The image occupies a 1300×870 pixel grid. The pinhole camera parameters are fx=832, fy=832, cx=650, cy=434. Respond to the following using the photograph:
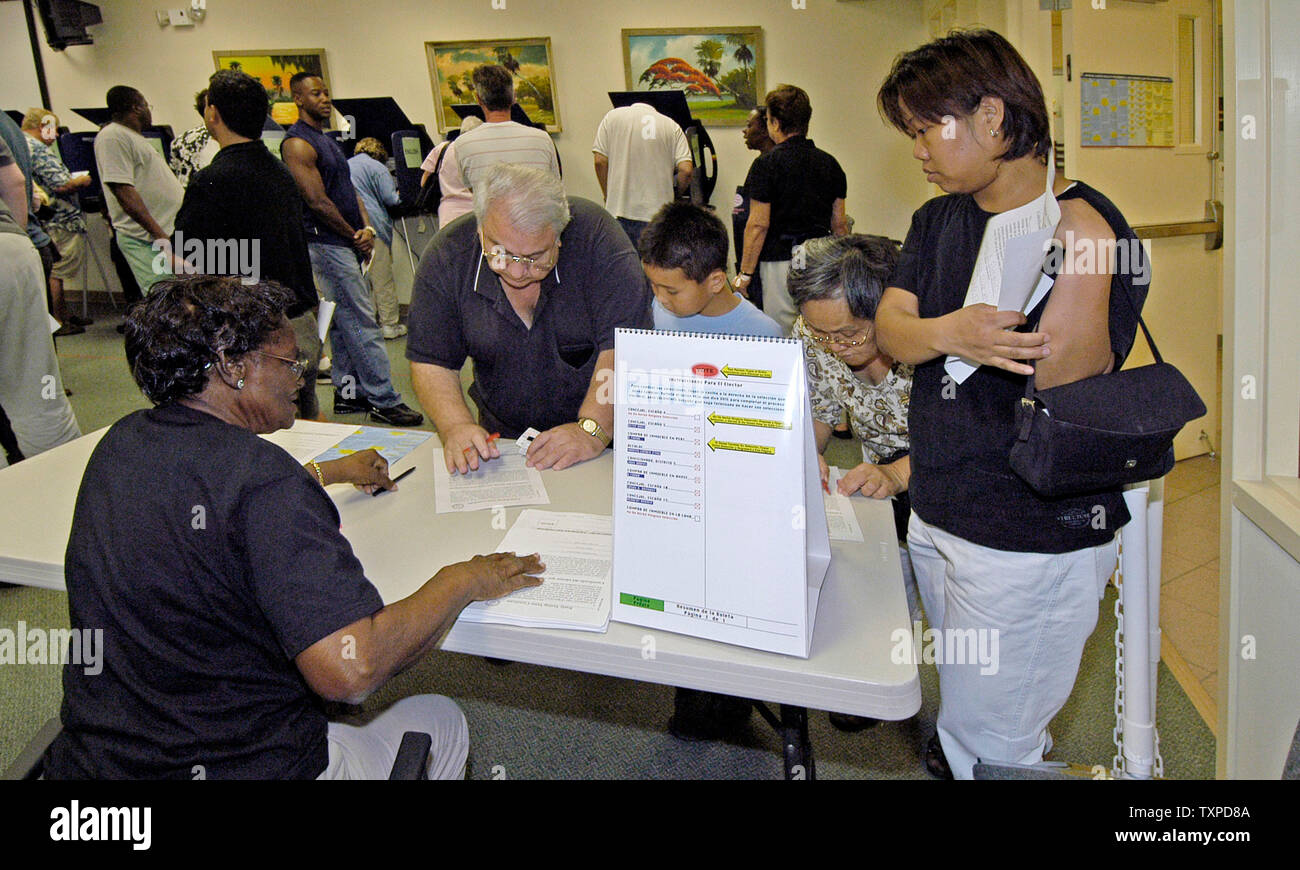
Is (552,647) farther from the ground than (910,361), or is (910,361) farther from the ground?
(910,361)

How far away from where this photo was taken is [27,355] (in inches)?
116

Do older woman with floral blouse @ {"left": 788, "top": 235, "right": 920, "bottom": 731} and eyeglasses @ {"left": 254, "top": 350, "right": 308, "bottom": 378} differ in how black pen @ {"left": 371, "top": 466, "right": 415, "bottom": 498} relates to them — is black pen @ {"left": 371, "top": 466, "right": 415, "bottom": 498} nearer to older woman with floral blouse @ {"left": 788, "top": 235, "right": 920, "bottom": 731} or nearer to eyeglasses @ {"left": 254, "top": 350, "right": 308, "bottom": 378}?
eyeglasses @ {"left": 254, "top": 350, "right": 308, "bottom": 378}

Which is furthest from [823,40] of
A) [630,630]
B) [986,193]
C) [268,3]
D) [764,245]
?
[630,630]

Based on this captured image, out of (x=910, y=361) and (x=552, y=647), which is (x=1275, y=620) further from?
(x=552, y=647)

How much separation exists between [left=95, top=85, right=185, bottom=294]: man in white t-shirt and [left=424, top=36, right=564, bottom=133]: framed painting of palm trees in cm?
283

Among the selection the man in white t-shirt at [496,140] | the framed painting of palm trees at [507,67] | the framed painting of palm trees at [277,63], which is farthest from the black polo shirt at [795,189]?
the framed painting of palm trees at [277,63]

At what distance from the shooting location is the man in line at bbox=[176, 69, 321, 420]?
3.07 metres

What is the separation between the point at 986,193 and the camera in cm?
130

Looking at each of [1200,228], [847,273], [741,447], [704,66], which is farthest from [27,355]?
[704,66]

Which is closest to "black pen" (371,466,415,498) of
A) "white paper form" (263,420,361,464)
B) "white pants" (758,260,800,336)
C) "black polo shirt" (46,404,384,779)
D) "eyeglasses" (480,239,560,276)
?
"white paper form" (263,420,361,464)

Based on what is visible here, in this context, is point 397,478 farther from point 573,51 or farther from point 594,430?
point 573,51

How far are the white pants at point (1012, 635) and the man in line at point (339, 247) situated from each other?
3.52 metres

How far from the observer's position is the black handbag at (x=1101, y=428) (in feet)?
3.80
